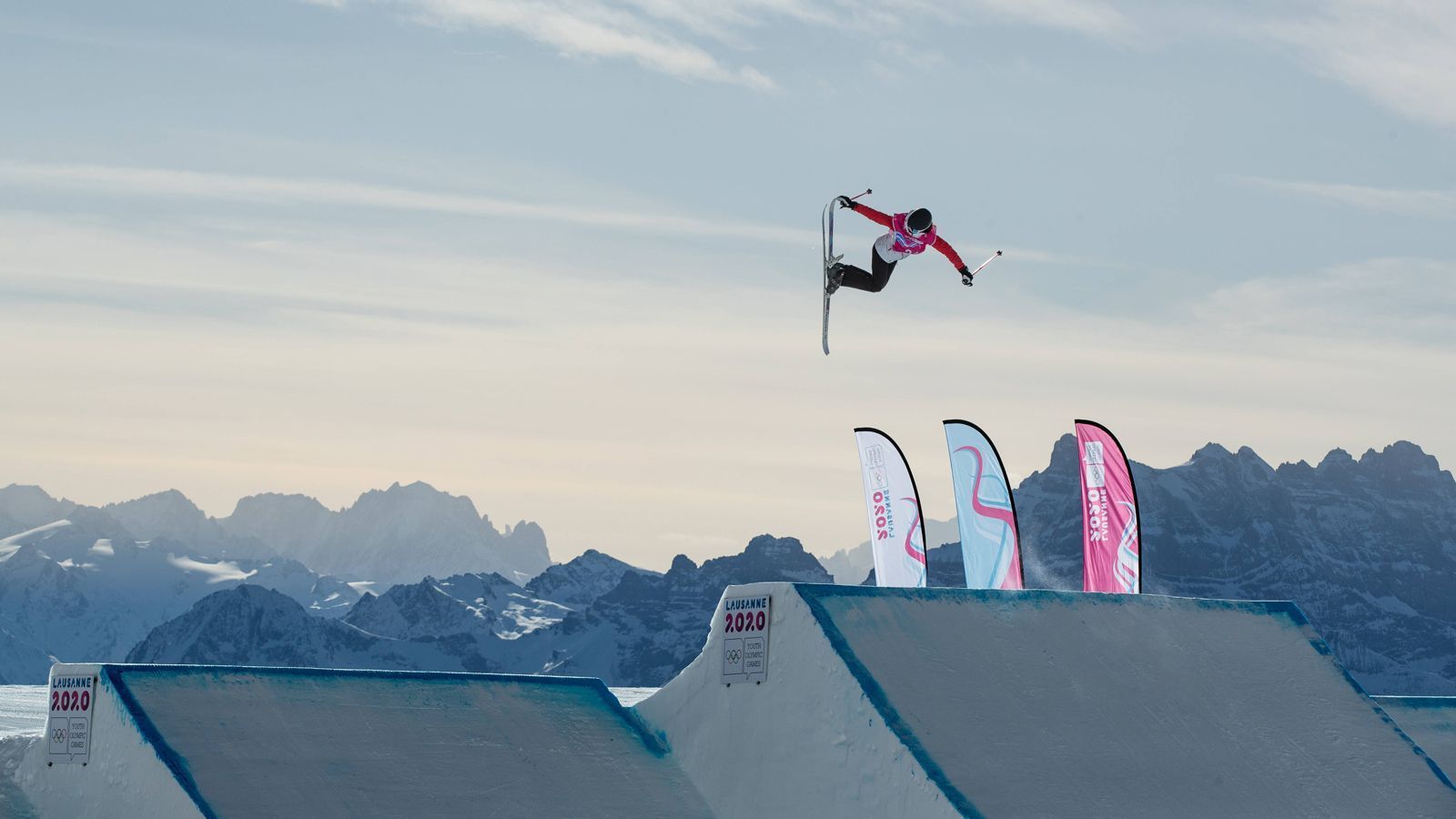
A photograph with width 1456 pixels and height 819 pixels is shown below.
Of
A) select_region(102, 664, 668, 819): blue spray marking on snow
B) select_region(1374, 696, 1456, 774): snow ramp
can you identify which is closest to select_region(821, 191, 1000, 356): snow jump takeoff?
select_region(102, 664, 668, 819): blue spray marking on snow

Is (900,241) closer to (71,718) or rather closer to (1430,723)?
(71,718)

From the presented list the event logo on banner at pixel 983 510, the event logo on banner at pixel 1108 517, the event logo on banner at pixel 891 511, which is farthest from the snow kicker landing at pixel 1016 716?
the event logo on banner at pixel 891 511

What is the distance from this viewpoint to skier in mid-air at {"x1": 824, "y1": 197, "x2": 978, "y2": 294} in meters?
24.2

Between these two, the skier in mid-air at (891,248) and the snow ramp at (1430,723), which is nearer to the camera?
the skier in mid-air at (891,248)

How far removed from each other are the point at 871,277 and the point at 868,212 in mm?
1089

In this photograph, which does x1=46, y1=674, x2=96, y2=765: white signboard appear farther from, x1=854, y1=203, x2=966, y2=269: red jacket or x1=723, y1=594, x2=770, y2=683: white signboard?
x1=854, y1=203, x2=966, y2=269: red jacket

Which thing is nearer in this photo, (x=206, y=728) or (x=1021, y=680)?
(x=206, y=728)

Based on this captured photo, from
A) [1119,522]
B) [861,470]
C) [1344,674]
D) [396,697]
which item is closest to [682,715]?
[396,697]

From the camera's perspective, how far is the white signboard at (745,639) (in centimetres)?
2386

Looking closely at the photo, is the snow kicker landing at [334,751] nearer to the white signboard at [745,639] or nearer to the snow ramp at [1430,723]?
the white signboard at [745,639]

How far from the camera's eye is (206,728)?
71.4 feet

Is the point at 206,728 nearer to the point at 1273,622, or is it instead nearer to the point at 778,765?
the point at 778,765

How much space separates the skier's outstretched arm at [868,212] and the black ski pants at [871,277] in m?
0.56

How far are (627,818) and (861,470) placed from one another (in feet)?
68.0
